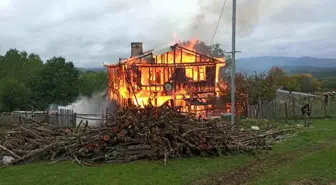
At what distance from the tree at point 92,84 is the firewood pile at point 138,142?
125 ft

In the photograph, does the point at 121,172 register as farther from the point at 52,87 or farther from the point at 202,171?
the point at 52,87

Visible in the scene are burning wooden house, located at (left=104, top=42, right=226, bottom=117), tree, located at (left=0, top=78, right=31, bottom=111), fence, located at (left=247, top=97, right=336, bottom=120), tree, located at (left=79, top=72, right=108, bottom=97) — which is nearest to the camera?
fence, located at (left=247, top=97, right=336, bottom=120)

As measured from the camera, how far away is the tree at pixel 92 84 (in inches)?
2186

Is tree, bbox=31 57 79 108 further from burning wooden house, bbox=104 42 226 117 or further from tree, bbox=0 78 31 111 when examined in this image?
burning wooden house, bbox=104 42 226 117

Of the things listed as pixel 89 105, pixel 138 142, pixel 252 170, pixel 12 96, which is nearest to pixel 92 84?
pixel 89 105

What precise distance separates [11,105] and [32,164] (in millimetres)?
32962

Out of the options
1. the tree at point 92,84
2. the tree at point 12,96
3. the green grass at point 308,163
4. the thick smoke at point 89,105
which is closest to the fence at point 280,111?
the green grass at point 308,163

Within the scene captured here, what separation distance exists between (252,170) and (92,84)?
53230 millimetres

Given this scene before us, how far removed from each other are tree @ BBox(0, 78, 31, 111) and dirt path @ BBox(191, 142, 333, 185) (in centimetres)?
3626

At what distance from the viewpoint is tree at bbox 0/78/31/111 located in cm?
4356

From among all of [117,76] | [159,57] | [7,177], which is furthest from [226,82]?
[7,177]

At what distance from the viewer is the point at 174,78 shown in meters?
31.6

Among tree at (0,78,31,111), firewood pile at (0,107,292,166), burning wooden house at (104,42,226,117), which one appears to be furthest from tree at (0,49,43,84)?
firewood pile at (0,107,292,166)

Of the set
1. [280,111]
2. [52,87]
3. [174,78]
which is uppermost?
[174,78]
